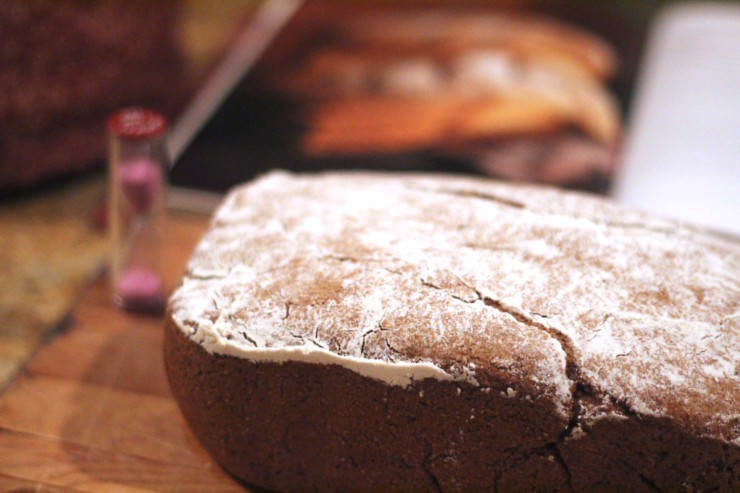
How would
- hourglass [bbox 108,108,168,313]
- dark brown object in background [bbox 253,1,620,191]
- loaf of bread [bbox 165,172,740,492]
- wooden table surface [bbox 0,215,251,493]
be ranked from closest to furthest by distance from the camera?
loaf of bread [bbox 165,172,740,492] → wooden table surface [bbox 0,215,251,493] → hourglass [bbox 108,108,168,313] → dark brown object in background [bbox 253,1,620,191]

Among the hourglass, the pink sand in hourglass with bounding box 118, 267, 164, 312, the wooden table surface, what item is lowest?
the wooden table surface

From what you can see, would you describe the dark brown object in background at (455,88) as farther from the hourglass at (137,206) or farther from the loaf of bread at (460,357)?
the loaf of bread at (460,357)

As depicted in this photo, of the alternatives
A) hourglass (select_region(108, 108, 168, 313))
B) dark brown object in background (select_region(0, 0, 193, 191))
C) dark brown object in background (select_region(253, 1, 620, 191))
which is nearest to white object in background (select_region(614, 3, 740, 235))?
dark brown object in background (select_region(253, 1, 620, 191))

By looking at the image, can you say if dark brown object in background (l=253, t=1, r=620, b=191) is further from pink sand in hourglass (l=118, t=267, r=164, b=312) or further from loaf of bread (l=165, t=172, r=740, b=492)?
loaf of bread (l=165, t=172, r=740, b=492)

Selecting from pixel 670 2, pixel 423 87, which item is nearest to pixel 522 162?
pixel 423 87

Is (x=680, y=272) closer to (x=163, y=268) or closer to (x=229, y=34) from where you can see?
(x=163, y=268)

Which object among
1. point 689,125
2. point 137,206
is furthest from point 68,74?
point 689,125

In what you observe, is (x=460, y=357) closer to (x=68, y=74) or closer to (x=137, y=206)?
(x=137, y=206)
